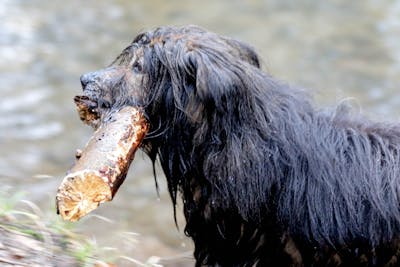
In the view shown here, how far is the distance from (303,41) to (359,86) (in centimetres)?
178

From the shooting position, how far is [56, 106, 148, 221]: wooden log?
357cm

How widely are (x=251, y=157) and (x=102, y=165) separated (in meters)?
0.76

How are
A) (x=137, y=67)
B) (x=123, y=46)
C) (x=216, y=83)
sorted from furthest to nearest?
(x=123, y=46) < (x=137, y=67) < (x=216, y=83)

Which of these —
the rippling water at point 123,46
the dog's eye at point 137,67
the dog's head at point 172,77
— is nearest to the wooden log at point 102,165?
the dog's head at point 172,77

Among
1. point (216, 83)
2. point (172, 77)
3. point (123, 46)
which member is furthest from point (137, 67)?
point (123, 46)

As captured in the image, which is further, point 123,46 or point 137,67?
point 123,46

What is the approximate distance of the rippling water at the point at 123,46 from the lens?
24.6 ft

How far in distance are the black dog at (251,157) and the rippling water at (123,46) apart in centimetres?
210

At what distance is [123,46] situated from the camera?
11.1 metres

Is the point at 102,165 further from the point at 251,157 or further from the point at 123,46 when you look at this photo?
the point at 123,46

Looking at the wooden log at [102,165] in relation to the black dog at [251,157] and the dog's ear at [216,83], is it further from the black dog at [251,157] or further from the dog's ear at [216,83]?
the dog's ear at [216,83]

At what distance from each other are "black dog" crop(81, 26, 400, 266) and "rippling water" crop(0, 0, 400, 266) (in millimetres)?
2101

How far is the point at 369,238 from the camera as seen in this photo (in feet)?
13.3

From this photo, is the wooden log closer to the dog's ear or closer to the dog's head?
the dog's head
